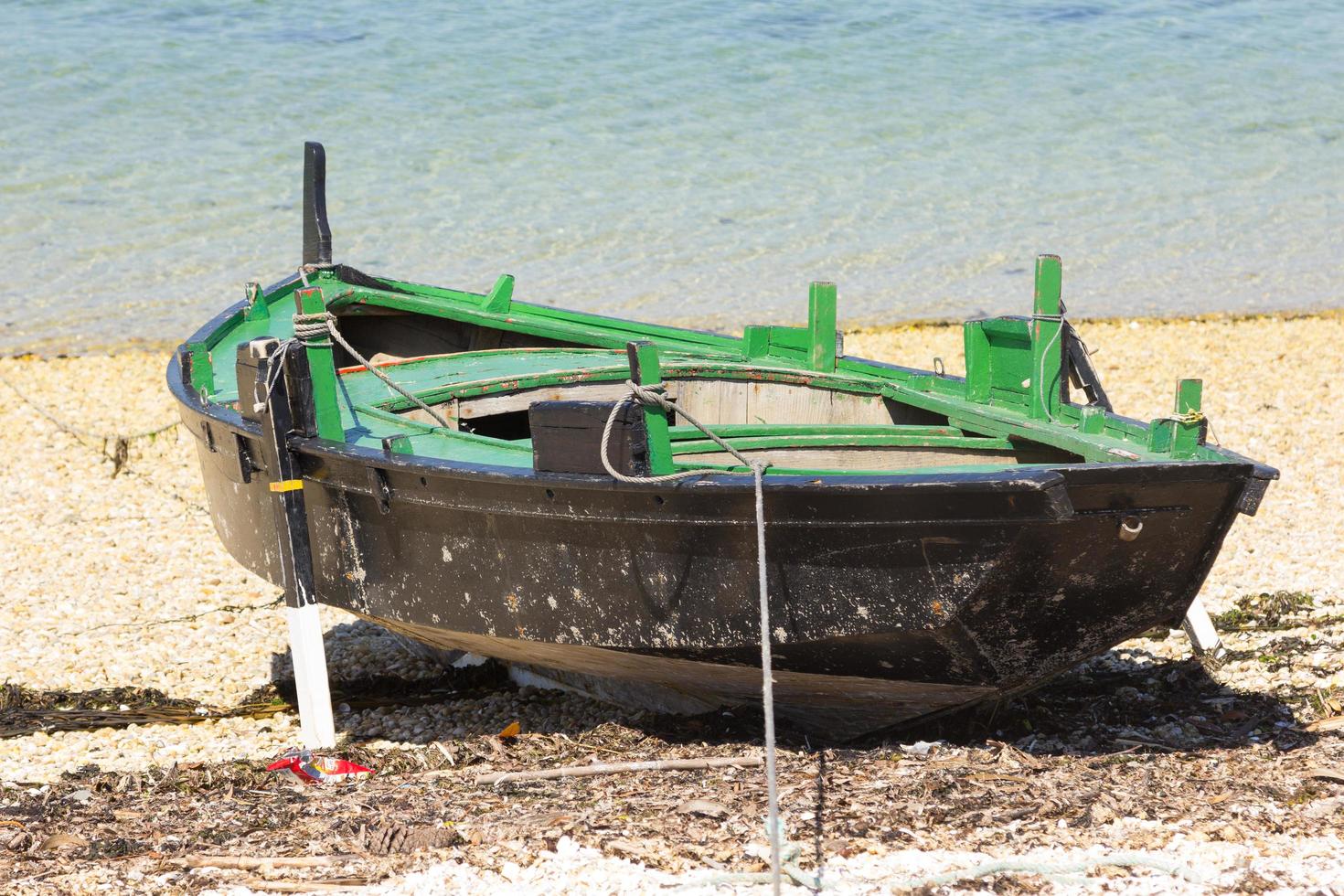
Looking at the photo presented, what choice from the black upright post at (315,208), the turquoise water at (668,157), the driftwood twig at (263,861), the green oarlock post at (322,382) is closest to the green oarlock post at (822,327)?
the green oarlock post at (322,382)

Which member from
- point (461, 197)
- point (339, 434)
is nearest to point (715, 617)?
point (339, 434)

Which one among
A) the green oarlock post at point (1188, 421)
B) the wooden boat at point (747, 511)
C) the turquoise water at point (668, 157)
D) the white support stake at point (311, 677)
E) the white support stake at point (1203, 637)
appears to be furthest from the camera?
the turquoise water at point (668, 157)

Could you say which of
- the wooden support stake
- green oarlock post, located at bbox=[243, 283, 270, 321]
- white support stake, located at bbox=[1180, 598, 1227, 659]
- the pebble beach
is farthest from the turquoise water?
the wooden support stake

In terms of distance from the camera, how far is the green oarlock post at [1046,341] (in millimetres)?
4891

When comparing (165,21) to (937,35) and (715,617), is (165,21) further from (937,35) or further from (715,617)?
(715,617)

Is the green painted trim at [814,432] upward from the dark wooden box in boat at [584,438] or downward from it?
downward

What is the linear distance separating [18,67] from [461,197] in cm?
854

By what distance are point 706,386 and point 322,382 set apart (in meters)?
1.79

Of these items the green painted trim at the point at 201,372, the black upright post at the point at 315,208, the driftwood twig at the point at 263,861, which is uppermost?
the black upright post at the point at 315,208

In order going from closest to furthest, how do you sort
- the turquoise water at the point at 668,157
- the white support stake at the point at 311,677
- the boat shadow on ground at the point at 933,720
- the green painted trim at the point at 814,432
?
the boat shadow on ground at the point at 933,720
the white support stake at the point at 311,677
the green painted trim at the point at 814,432
the turquoise water at the point at 668,157

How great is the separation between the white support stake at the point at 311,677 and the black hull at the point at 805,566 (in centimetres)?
30

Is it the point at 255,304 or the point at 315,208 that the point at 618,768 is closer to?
the point at 255,304

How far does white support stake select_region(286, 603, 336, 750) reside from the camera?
4809 mm

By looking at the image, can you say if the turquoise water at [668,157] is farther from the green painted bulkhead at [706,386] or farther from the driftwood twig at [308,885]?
the driftwood twig at [308,885]
